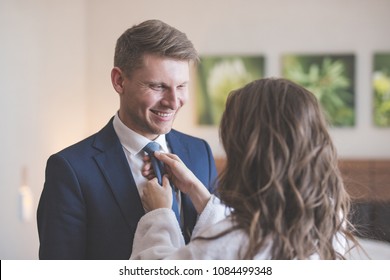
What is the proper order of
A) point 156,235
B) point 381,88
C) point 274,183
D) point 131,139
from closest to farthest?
point 274,183 < point 156,235 < point 131,139 < point 381,88

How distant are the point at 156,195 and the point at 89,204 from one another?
0.17m

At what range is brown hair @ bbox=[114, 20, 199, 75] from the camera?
4.57ft

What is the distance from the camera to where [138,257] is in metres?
1.23

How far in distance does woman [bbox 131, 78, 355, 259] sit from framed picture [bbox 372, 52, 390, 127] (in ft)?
12.5

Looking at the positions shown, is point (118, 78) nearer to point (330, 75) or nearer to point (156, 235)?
point (156, 235)

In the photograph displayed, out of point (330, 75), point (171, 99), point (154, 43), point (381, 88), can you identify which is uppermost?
point (154, 43)

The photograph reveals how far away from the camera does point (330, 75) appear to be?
15.8ft

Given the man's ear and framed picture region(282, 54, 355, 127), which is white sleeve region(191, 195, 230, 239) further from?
framed picture region(282, 54, 355, 127)

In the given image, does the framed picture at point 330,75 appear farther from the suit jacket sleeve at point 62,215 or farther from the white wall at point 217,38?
the suit jacket sleeve at point 62,215

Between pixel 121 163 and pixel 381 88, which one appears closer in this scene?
pixel 121 163

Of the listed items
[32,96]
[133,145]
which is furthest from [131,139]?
[32,96]

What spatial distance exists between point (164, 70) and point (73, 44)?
339cm

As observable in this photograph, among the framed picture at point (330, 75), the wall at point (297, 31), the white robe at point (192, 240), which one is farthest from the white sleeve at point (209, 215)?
the framed picture at point (330, 75)

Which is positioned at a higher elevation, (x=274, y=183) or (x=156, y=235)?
(x=274, y=183)
